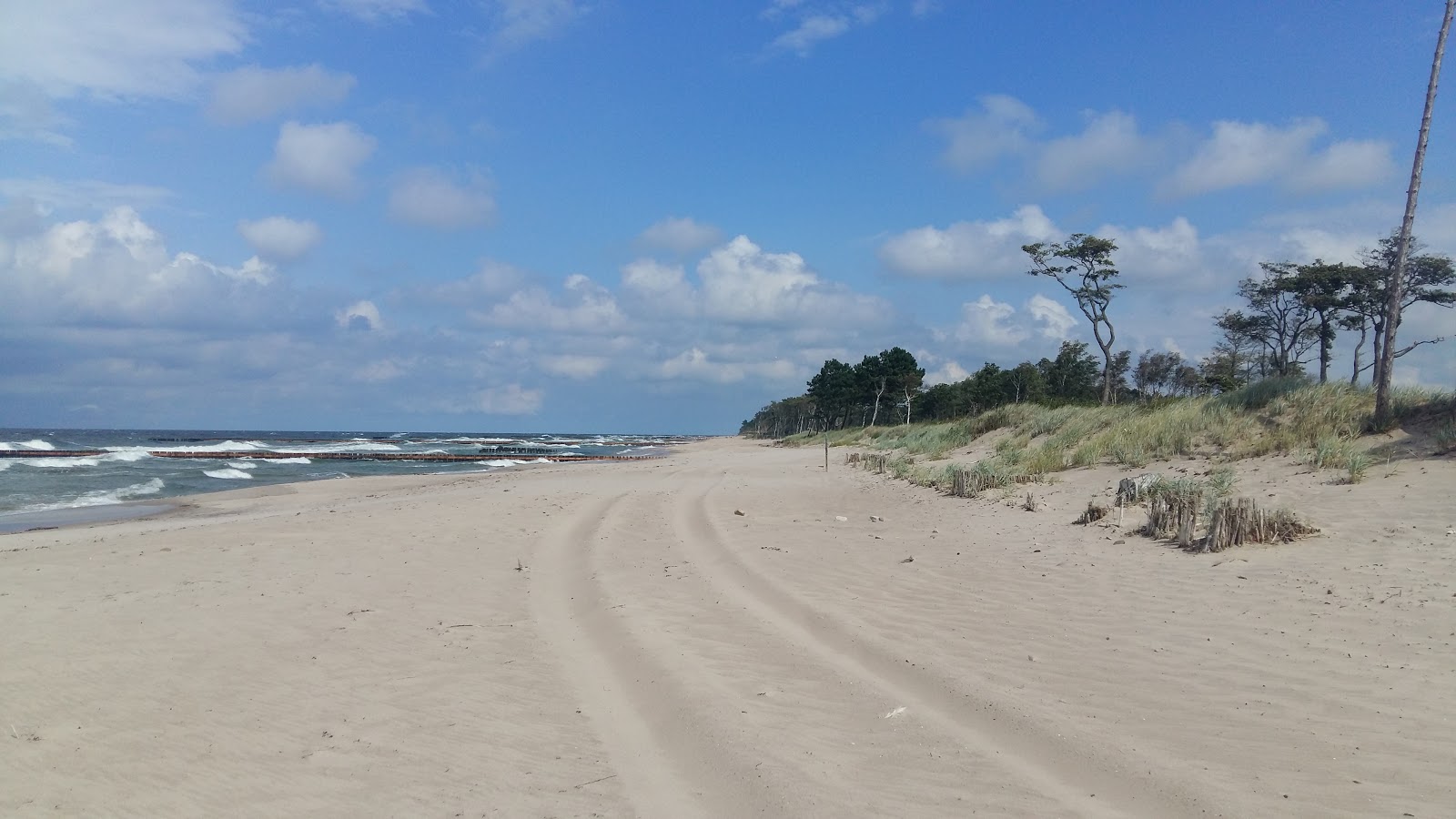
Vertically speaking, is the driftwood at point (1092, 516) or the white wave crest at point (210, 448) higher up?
the driftwood at point (1092, 516)

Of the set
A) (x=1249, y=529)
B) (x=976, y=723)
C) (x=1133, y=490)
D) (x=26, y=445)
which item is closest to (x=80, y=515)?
(x=976, y=723)

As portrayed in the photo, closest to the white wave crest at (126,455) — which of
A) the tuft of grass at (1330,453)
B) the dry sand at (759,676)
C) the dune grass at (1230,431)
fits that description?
the dry sand at (759,676)

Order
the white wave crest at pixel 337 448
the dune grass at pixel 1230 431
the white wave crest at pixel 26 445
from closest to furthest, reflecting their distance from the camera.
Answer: the dune grass at pixel 1230 431
the white wave crest at pixel 26 445
the white wave crest at pixel 337 448

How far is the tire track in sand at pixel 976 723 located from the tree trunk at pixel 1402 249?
1079 centimetres

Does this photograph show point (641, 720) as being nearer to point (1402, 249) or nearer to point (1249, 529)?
point (1249, 529)

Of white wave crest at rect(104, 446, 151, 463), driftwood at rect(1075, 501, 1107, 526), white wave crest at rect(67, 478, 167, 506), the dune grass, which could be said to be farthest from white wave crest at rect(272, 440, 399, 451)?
driftwood at rect(1075, 501, 1107, 526)

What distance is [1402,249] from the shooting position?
13008 mm

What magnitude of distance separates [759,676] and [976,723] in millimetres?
1603

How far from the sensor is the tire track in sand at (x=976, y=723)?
4.09 m

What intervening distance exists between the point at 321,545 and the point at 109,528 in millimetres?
7012

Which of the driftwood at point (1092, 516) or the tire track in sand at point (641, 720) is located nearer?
the tire track in sand at point (641, 720)

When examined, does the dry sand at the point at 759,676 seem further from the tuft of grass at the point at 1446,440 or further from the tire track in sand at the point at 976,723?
the tuft of grass at the point at 1446,440

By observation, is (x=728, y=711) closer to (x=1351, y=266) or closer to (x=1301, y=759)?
(x=1301, y=759)

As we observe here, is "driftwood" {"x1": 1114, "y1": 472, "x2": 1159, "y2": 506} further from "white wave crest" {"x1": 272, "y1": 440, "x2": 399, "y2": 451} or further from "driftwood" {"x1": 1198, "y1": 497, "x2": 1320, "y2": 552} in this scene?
"white wave crest" {"x1": 272, "y1": 440, "x2": 399, "y2": 451}
